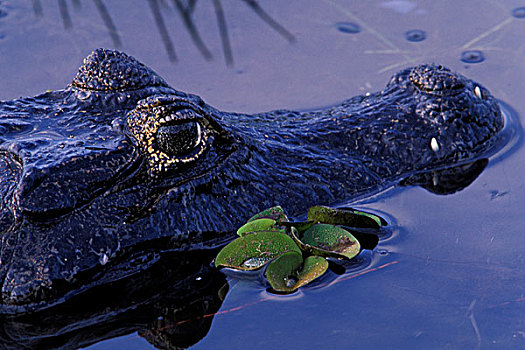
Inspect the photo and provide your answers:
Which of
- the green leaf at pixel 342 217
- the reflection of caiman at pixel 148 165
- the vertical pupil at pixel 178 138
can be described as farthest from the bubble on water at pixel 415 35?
the vertical pupil at pixel 178 138

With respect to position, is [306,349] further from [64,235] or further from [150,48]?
[150,48]

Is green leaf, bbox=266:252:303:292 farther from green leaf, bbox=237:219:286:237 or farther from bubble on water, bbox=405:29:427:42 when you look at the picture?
bubble on water, bbox=405:29:427:42

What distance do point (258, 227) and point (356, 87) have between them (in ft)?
7.35

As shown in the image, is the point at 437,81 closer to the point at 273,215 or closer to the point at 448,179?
the point at 448,179

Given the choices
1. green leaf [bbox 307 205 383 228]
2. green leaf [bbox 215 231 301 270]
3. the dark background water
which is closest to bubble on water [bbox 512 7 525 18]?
the dark background water

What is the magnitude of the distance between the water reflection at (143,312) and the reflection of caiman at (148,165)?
67 mm

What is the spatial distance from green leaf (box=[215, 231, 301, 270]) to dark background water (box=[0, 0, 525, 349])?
3.8 inches

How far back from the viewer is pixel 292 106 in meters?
5.16

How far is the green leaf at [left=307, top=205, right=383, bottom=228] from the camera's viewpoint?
364 cm

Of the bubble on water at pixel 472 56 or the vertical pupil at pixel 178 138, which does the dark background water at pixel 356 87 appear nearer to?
the bubble on water at pixel 472 56

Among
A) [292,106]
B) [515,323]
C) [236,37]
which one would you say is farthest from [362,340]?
[236,37]

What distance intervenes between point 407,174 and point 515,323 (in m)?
1.19

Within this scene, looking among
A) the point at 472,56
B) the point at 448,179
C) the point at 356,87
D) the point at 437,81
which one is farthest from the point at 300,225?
the point at 472,56

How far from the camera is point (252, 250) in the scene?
3445mm
